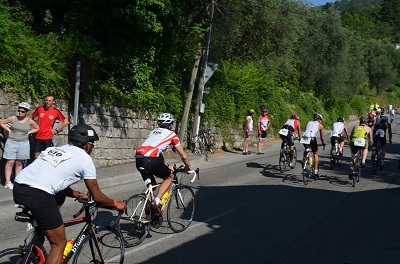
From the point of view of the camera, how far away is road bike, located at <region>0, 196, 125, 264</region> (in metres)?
4.57

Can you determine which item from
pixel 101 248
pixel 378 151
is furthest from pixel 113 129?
pixel 101 248

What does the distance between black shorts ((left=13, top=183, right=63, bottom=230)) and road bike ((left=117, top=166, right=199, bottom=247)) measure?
2.34 meters

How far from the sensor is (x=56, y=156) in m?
4.64

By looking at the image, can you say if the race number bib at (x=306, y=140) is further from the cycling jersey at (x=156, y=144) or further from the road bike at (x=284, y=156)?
the cycling jersey at (x=156, y=144)

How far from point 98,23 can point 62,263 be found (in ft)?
41.9

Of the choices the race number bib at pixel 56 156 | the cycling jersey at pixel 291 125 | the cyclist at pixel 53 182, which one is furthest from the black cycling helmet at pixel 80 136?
the cycling jersey at pixel 291 125

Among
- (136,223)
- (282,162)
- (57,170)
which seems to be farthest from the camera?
(282,162)

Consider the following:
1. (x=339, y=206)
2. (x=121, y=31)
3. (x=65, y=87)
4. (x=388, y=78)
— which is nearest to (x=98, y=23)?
(x=121, y=31)

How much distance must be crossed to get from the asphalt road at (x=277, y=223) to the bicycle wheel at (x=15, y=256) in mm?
2061

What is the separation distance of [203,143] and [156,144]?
11890 millimetres

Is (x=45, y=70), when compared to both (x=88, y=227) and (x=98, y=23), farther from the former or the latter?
(x=88, y=227)

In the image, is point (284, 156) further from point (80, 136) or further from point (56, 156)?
point (56, 156)

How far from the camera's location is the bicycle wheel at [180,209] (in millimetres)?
8016

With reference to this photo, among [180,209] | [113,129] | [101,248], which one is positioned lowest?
[180,209]
